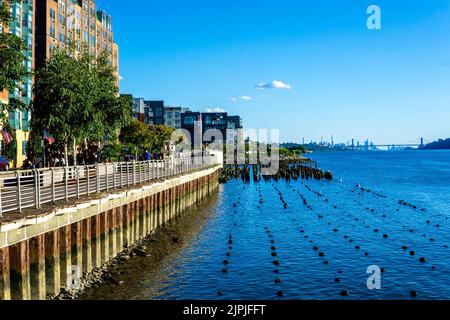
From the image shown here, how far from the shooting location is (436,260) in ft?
92.6

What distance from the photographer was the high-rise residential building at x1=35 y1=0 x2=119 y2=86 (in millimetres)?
78188

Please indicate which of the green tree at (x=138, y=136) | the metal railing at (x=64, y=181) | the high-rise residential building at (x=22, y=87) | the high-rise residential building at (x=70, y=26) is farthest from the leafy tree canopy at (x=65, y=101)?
the green tree at (x=138, y=136)

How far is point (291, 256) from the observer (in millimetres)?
28812

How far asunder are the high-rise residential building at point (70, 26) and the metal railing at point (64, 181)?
26.7 meters

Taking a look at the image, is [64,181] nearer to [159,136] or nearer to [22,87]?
[22,87]

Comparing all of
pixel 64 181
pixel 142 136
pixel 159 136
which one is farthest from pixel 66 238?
pixel 159 136

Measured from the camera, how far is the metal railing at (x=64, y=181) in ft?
60.7

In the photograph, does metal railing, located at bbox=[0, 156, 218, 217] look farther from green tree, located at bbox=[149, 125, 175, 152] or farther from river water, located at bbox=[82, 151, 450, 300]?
green tree, located at bbox=[149, 125, 175, 152]

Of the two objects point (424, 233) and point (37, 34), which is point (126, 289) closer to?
point (424, 233)

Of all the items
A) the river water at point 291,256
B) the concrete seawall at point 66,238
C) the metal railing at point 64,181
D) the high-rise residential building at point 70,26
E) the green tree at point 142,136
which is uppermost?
the high-rise residential building at point 70,26

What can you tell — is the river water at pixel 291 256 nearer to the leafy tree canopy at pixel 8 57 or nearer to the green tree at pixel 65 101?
the leafy tree canopy at pixel 8 57

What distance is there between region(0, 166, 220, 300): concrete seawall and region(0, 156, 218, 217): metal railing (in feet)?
3.11
